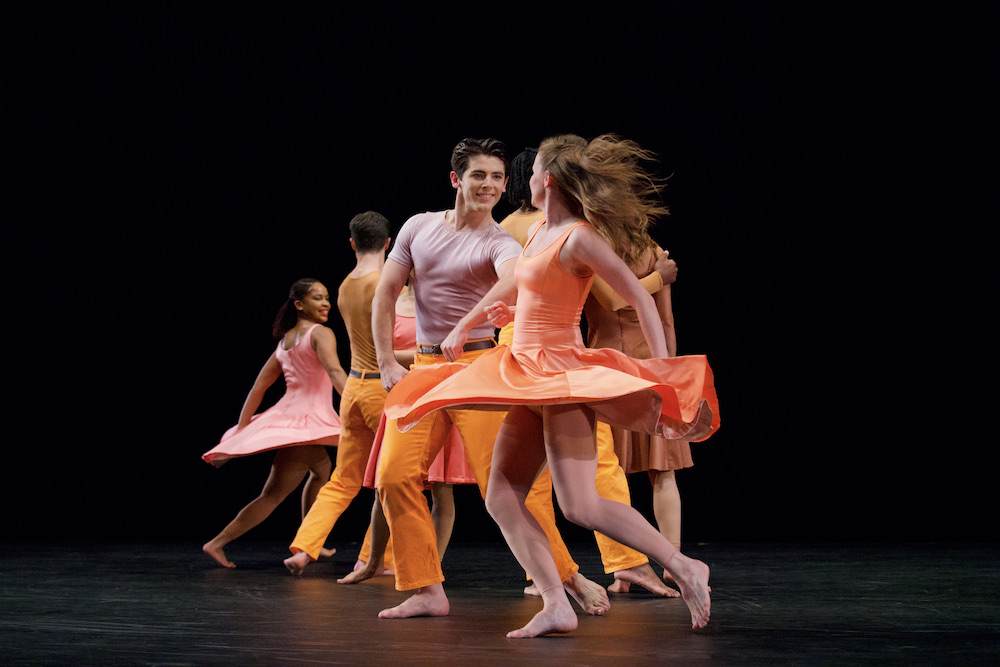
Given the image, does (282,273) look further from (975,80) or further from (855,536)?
(975,80)

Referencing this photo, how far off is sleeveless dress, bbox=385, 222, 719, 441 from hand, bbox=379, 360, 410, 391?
310 mm

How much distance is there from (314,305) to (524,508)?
2407 millimetres

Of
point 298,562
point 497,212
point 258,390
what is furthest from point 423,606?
point 497,212

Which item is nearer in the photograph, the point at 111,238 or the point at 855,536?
the point at 855,536

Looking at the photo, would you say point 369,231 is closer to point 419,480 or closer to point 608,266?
point 419,480

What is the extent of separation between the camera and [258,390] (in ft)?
14.6

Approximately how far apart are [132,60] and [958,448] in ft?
16.8

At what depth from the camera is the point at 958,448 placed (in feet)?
16.6

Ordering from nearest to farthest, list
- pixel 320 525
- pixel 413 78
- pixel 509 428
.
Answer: pixel 509 428 < pixel 320 525 < pixel 413 78

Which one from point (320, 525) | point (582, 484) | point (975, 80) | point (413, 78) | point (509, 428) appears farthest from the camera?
point (413, 78)

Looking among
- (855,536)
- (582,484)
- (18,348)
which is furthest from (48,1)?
(855,536)

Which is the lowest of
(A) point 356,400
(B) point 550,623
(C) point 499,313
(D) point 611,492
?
(B) point 550,623

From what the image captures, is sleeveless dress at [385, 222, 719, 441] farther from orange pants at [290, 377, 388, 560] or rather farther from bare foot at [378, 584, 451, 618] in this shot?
orange pants at [290, 377, 388, 560]

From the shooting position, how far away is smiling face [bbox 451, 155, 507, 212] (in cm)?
283
